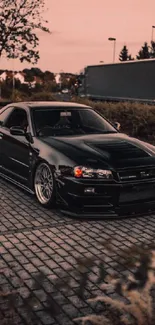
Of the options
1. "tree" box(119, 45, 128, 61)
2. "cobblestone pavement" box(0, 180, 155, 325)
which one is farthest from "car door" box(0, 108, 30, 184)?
"tree" box(119, 45, 128, 61)

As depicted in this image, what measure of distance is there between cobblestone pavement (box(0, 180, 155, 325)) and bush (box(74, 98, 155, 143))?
7.39 meters

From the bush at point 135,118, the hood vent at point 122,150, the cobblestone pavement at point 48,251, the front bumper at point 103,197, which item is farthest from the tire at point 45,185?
the bush at point 135,118

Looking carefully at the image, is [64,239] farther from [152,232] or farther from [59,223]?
[152,232]

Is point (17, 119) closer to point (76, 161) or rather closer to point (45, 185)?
point (45, 185)

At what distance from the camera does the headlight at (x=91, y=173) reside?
5.46 m

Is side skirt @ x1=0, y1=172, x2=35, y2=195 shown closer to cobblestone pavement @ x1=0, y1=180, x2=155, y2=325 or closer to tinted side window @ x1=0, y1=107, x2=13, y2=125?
cobblestone pavement @ x1=0, y1=180, x2=155, y2=325

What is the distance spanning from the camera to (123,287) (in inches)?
151

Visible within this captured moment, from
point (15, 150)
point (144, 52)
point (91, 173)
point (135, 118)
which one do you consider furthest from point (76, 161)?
point (144, 52)

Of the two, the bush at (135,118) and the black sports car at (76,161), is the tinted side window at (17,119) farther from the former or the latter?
the bush at (135,118)

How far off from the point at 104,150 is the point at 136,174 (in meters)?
0.61

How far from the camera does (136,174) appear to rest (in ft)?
18.3

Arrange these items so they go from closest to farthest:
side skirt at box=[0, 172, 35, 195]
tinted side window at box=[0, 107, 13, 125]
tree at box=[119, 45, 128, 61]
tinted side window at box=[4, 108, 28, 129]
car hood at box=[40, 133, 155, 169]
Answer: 1. car hood at box=[40, 133, 155, 169]
2. side skirt at box=[0, 172, 35, 195]
3. tinted side window at box=[4, 108, 28, 129]
4. tinted side window at box=[0, 107, 13, 125]
5. tree at box=[119, 45, 128, 61]

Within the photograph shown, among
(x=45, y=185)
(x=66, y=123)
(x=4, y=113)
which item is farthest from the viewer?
(x=4, y=113)

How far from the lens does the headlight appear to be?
5.46 metres
